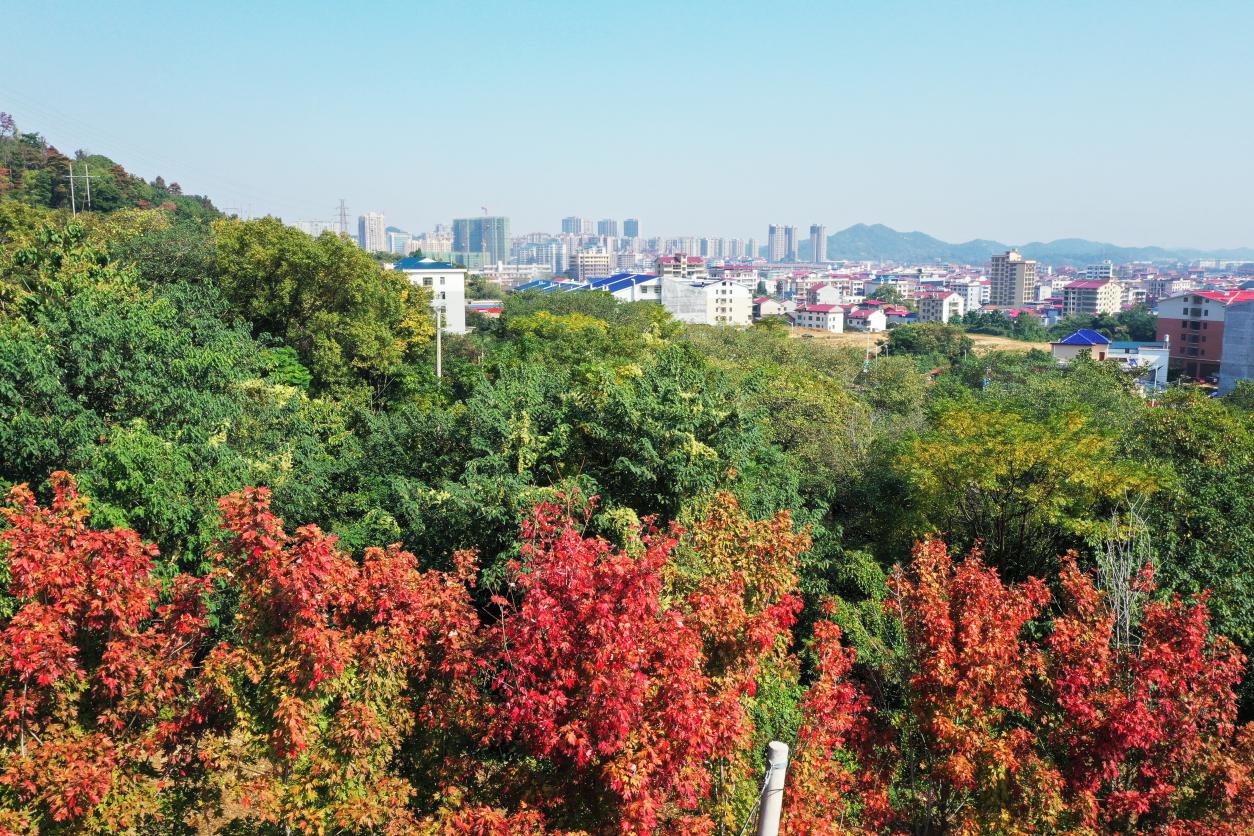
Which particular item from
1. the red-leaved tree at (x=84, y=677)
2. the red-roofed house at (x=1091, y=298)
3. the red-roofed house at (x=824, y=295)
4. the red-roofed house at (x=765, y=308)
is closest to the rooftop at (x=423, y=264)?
the red-leaved tree at (x=84, y=677)

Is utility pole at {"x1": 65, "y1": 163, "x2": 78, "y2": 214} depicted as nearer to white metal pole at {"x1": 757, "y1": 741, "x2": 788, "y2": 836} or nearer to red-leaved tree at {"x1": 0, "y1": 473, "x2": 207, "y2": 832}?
red-leaved tree at {"x1": 0, "y1": 473, "x2": 207, "y2": 832}

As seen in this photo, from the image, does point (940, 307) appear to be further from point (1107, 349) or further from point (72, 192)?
point (72, 192)

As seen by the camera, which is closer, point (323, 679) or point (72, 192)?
point (323, 679)

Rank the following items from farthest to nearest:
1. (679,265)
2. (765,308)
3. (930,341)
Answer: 1. (679,265)
2. (765,308)
3. (930,341)

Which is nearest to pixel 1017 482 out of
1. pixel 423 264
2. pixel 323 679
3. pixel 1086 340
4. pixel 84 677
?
pixel 323 679

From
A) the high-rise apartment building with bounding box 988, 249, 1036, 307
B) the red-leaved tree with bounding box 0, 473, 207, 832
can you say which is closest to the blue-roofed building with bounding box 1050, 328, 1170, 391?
the red-leaved tree with bounding box 0, 473, 207, 832

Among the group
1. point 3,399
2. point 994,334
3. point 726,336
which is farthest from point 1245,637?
point 994,334

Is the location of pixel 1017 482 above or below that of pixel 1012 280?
below
